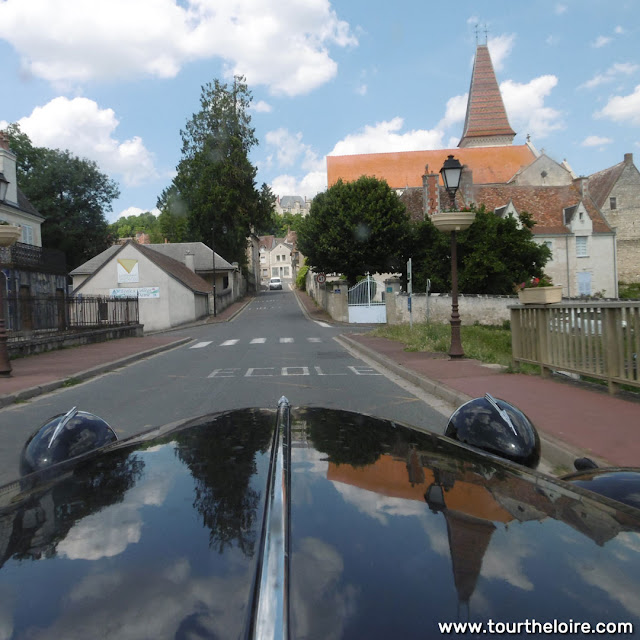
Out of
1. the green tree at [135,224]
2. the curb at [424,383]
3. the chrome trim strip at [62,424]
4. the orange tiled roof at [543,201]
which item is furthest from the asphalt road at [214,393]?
the green tree at [135,224]

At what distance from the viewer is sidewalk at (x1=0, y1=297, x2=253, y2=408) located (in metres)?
10.0

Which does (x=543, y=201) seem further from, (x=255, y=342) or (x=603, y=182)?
(x=255, y=342)

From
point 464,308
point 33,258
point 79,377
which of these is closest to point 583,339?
point 79,377

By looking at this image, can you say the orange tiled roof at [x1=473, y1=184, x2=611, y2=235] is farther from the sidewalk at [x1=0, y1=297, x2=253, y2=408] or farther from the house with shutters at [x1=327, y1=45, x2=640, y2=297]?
the sidewalk at [x1=0, y1=297, x2=253, y2=408]

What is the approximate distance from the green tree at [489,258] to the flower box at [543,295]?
884 inches

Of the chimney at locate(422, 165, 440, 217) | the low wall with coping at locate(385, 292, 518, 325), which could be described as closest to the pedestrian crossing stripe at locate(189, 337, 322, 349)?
the low wall with coping at locate(385, 292, 518, 325)

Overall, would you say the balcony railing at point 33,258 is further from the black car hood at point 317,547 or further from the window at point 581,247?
the window at point 581,247

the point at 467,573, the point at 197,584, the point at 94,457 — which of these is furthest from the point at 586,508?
the point at 94,457

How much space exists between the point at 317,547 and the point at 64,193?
60.0 meters

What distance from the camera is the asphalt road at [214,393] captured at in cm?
738

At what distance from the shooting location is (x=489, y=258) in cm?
3150

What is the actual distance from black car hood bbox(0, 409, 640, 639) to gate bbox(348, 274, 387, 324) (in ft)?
106

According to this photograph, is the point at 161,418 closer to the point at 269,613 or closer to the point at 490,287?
the point at 269,613

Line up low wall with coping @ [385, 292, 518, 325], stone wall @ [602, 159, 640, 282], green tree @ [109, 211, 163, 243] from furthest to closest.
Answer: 1. green tree @ [109, 211, 163, 243]
2. stone wall @ [602, 159, 640, 282]
3. low wall with coping @ [385, 292, 518, 325]
